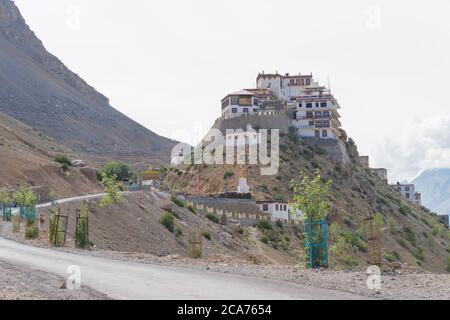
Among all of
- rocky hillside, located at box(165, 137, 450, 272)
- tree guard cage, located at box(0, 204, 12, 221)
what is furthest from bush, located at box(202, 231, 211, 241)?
rocky hillside, located at box(165, 137, 450, 272)

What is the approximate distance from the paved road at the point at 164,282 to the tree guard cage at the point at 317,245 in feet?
15.0

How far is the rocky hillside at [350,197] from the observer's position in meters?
80.8

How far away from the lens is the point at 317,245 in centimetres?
2138

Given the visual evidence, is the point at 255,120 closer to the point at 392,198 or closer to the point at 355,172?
the point at 355,172

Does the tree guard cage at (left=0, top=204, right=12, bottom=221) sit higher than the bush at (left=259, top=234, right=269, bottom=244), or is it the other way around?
the tree guard cage at (left=0, top=204, right=12, bottom=221)

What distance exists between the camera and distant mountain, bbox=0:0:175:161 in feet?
504

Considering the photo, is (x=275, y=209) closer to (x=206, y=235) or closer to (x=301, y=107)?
(x=206, y=235)

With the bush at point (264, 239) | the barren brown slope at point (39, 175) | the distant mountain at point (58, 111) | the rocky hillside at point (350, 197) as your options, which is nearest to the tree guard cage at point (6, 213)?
the barren brown slope at point (39, 175)

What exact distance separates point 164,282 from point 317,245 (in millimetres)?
7446

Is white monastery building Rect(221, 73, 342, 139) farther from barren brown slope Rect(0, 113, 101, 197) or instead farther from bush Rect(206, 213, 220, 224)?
bush Rect(206, 213, 220, 224)

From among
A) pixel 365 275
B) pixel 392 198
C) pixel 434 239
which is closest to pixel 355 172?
pixel 392 198

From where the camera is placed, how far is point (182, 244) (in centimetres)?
4569

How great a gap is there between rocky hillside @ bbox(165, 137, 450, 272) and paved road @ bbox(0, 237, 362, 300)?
176 feet

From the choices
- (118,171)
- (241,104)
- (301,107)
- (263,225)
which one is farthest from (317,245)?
(241,104)
